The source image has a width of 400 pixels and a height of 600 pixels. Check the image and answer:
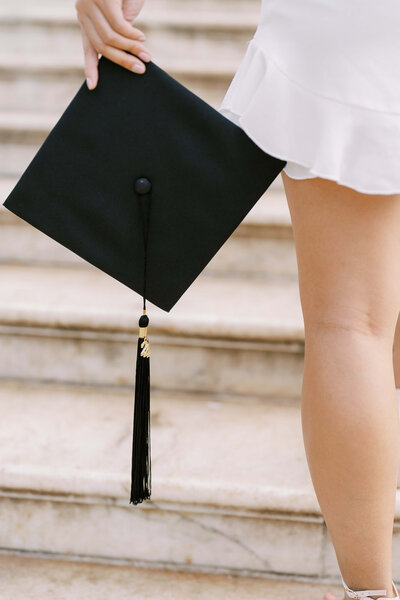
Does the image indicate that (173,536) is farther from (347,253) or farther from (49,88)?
(49,88)

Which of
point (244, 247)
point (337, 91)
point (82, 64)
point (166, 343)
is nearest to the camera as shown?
point (337, 91)

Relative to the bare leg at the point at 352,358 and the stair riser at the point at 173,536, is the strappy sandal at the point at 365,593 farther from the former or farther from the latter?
the stair riser at the point at 173,536

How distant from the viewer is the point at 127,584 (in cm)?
99

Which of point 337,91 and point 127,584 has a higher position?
point 337,91

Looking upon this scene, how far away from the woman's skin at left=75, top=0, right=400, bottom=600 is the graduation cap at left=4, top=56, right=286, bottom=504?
0.13 feet

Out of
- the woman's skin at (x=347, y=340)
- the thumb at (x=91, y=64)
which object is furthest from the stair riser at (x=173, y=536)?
the thumb at (x=91, y=64)

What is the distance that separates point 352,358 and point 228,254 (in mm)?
885

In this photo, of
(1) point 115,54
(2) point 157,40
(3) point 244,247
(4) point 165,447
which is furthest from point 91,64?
(2) point 157,40

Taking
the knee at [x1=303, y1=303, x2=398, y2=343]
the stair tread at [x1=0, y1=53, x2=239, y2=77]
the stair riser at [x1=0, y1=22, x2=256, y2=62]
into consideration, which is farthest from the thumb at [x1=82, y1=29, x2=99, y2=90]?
the stair riser at [x1=0, y1=22, x2=256, y2=62]

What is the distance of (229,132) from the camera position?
0.73m

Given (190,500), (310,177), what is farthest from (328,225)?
(190,500)

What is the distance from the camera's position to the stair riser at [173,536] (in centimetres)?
100

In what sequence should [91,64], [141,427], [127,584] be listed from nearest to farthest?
[91,64], [141,427], [127,584]

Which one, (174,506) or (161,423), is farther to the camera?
(161,423)
